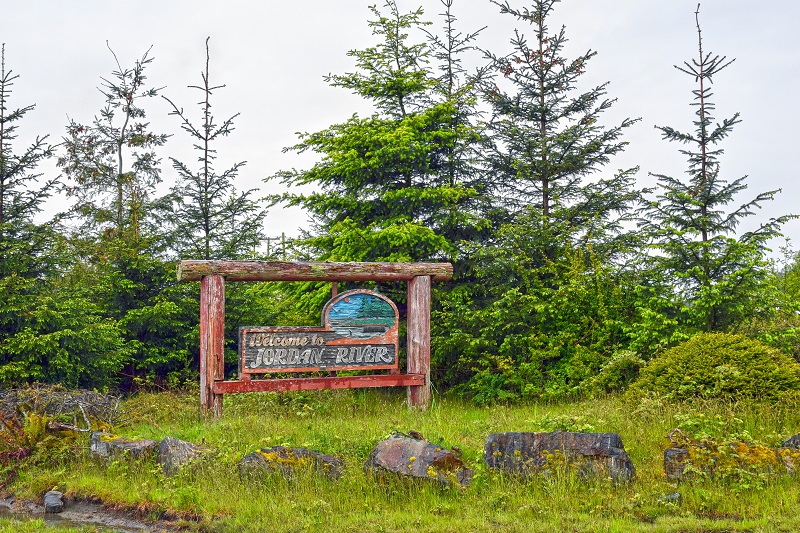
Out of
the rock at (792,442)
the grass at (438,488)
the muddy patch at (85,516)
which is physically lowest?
the muddy patch at (85,516)

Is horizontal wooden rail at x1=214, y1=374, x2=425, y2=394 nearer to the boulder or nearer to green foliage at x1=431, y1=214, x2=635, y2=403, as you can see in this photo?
green foliage at x1=431, y1=214, x2=635, y2=403

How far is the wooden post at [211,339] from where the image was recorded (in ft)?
38.7

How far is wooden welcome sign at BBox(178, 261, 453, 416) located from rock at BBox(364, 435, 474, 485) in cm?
388

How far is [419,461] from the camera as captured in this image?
8.20 m

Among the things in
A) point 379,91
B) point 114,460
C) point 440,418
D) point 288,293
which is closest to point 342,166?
point 379,91

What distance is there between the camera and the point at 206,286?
11.9m

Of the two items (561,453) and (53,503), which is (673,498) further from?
(53,503)

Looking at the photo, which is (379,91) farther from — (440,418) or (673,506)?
(673,506)

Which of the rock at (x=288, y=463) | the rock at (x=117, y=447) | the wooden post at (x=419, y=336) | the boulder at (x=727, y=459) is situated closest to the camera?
the boulder at (x=727, y=459)

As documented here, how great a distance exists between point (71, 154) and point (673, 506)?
21.3 m

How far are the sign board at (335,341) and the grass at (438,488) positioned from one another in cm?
117

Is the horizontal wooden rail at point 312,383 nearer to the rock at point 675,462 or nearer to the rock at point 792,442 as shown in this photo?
the rock at point 675,462

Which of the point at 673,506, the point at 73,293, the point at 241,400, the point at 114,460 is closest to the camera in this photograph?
the point at 673,506

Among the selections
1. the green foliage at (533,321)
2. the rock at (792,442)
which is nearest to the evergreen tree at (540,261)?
the green foliage at (533,321)
